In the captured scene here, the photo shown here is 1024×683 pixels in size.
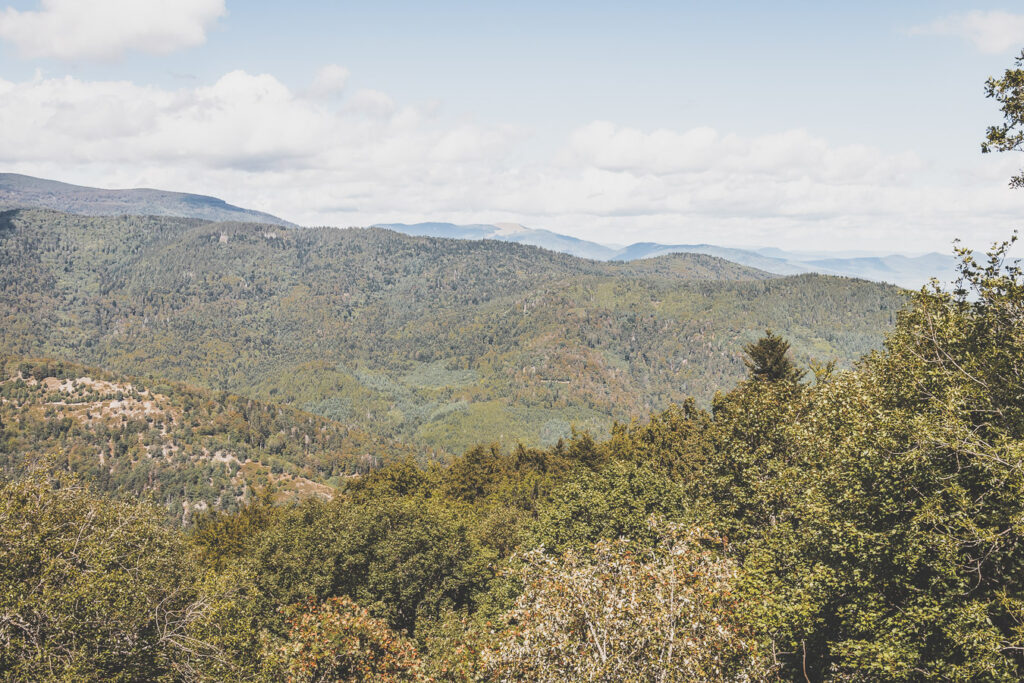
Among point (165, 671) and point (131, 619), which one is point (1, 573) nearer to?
point (131, 619)

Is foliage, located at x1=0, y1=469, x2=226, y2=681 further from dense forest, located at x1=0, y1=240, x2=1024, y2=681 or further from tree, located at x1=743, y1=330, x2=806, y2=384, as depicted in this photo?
tree, located at x1=743, y1=330, x2=806, y2=384

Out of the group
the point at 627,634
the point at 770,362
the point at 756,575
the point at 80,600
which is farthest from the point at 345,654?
the point at 770,362

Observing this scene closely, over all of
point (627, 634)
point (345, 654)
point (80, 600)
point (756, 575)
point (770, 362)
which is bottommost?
point (345, 654)

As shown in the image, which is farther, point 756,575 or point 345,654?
point 345,654

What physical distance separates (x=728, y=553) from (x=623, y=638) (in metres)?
19.1

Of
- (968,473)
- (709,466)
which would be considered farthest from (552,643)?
(709,466)

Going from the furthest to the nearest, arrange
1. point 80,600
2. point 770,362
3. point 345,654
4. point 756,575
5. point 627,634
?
1. point 770,362
2. point 345,654
3. point 756,575
4. point 80,600
5. point 627,634

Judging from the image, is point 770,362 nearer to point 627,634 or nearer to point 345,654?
point 627,634

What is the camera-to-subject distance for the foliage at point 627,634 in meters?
16.0

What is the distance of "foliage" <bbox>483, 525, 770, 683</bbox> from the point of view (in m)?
16.0

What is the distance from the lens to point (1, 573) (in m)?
20.9

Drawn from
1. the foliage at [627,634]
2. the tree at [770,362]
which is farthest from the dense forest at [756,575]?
the tree at [770,362]

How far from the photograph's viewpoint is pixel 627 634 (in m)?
16.5

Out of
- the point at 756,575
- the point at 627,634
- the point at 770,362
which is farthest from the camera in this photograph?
the point at 770,362
